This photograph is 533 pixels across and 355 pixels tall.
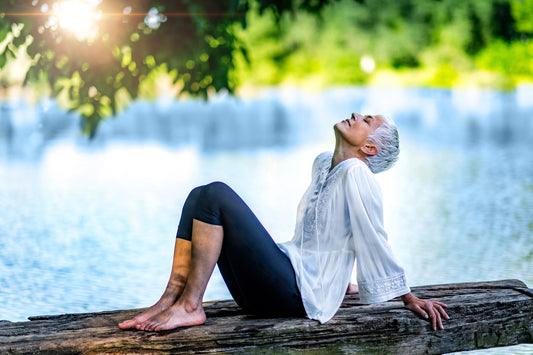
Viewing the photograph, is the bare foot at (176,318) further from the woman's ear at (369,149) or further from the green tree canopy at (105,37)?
the green tree canopy at (105,37)

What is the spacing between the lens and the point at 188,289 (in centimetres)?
268

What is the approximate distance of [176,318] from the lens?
2592mm

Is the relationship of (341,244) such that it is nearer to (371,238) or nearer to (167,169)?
(371,238)

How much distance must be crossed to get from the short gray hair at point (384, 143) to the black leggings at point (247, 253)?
49 centimetres

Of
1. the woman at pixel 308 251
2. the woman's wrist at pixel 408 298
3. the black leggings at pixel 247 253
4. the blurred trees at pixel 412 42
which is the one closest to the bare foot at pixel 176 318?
the woman at pixel 308 251

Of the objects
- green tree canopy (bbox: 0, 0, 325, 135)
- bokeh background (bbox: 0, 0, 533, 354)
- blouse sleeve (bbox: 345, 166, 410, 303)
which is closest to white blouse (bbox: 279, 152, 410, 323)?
blouse sleeve (bbox: 345, 166, 410, 303)

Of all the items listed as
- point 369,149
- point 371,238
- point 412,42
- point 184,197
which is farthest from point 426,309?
point 412,42

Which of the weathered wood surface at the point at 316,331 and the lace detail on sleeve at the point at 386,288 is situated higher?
the lace detail on sleeve at the point at 386,288

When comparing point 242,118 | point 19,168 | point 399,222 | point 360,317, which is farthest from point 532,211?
point 242,118

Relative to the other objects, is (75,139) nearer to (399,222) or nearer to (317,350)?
(399,222)

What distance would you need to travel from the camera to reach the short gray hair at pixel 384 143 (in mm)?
2787

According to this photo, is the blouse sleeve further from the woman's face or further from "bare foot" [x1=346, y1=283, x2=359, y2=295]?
"bare foot" [x1=346, y1=283, x2=359, y2=295]

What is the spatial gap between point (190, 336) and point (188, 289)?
207 mm

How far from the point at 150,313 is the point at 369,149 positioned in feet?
3.29
